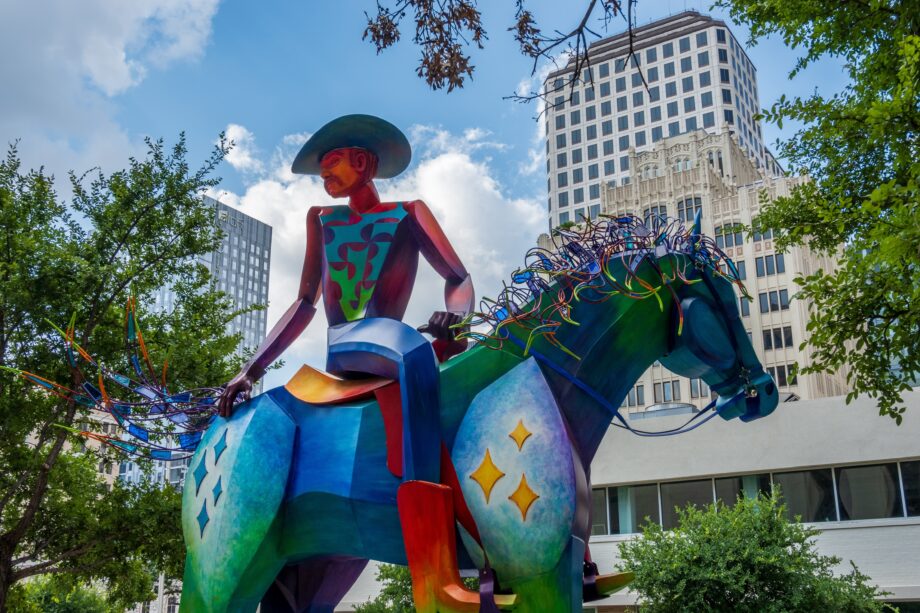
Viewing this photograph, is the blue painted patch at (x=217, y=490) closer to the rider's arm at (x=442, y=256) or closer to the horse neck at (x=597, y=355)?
the rider's arm at (x=442, y=256)

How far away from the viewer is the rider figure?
4613 millimetres

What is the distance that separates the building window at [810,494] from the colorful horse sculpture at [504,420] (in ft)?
58.6

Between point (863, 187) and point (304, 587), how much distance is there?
7270 millimetres

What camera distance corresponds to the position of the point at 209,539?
4797 millimetres

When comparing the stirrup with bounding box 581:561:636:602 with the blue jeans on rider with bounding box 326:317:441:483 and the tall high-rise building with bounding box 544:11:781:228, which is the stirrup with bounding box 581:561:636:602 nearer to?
the blue jeans on rider with bounding box 326:317:441:483

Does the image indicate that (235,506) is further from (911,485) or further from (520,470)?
(911,485)

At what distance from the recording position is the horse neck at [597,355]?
15.0 feet

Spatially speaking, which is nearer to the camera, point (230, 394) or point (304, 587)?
point (230, 394)

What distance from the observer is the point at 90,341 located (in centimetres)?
1208

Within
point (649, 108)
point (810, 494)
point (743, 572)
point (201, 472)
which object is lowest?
point (743, 572)

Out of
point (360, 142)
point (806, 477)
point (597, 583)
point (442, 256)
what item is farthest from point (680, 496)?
point (360, 142)

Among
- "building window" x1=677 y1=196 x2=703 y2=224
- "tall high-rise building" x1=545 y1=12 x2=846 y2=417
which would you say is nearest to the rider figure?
"tall high-rise building" x1=545 y1=12 x2=846 y2=417

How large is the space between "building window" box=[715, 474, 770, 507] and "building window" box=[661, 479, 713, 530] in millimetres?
284

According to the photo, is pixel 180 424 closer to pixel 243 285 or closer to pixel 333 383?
pixel 333 383
